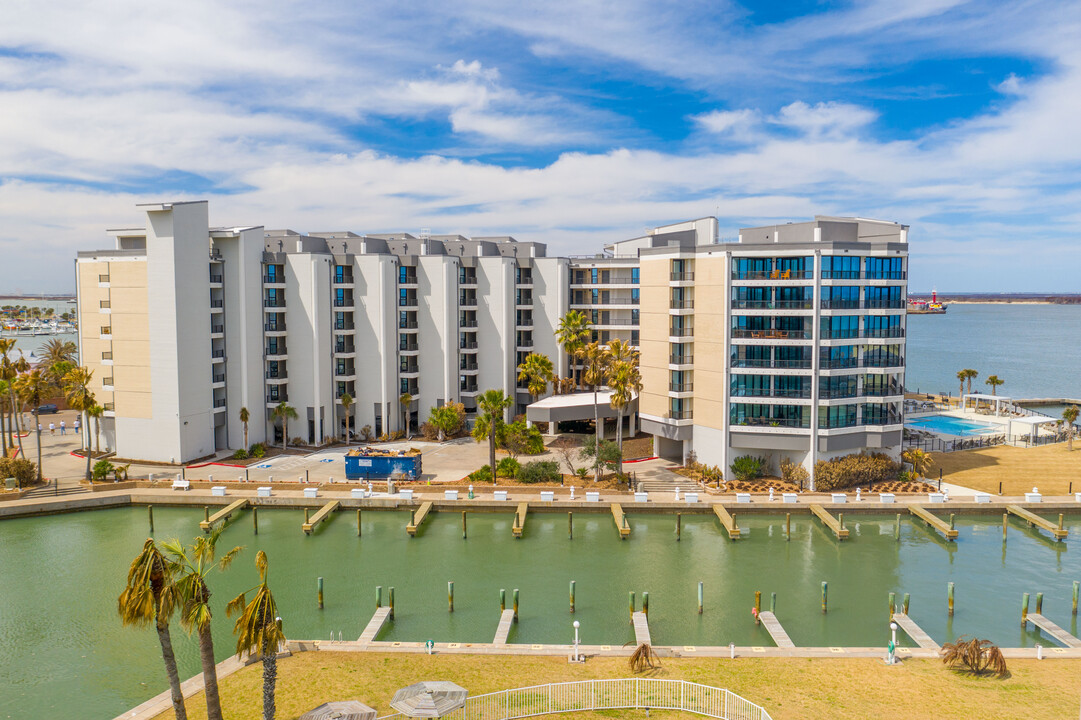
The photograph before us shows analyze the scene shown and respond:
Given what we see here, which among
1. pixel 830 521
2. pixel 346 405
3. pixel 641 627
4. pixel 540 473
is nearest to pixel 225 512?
pixel 346 405

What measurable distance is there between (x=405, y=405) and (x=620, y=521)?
29.0 meters

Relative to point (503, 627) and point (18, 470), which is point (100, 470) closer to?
point (18, 470)

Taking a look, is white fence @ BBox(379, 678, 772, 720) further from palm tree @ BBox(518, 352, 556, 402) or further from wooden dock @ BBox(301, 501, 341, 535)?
palm tree @ BBox(518, 352, 556, 402)

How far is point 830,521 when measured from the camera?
45.0 m

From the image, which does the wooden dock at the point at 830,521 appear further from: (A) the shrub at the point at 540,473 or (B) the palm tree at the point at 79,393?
(B) the palm tree at the point at 79,393

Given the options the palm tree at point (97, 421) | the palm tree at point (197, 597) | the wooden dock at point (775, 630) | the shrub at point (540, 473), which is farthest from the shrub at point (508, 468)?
the palm tree at point (197, 597)

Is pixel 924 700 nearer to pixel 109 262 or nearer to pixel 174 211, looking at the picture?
pixel 174 211

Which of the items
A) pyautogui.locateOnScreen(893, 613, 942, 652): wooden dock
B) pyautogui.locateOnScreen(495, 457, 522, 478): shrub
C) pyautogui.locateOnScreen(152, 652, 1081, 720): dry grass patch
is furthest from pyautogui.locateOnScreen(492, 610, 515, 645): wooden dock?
pyautogui.locateOnScreen(495, 457, 522, 478): shrub

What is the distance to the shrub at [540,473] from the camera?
51.4m

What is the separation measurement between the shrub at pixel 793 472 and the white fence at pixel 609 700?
30294 mm

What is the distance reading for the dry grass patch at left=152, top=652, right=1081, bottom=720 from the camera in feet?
76.3

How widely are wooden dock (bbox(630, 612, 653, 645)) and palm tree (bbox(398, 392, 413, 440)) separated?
126ft

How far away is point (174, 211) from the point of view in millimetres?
53875

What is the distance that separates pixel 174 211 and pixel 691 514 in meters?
45.0
